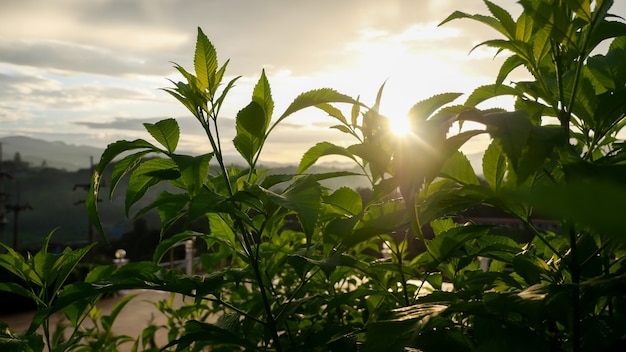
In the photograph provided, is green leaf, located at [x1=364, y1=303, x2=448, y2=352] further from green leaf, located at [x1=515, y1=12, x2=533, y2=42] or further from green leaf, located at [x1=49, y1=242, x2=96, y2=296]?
green leaf, located at [x1=49, y1=242, x2=96, y2=296]

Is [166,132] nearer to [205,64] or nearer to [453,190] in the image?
[205,64]

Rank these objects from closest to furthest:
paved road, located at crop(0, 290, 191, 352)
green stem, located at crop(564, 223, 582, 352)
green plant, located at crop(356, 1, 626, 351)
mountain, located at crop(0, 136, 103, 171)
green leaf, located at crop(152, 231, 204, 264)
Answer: green plant, located at crop(356, 1, 626, 351), green stem, located at crop(564, 223, 582, 352), green leaf, located at crop(152, 231, 204, 264), paved road, located at crop(0, 290, 191, 352), mountain, located at crop(0, 136, 103, 171)

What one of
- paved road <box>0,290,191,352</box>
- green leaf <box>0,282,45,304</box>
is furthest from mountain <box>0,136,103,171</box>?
green leaf <box>0,282,45,304</box>

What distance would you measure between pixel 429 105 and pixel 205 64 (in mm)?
415

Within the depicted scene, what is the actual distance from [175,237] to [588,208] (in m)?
0.76

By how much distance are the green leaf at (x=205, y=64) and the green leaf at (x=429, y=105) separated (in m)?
0.38

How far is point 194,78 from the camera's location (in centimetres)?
93

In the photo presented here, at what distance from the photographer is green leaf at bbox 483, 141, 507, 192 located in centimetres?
72

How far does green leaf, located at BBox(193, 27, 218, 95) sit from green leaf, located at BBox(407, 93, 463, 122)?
1.25ft

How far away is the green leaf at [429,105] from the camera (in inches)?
25.8

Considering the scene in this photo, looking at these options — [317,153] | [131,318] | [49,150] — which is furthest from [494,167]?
[49,150]

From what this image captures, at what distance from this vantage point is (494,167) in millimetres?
728

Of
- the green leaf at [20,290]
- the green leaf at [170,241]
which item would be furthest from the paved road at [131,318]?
the green leaf at [170,241]

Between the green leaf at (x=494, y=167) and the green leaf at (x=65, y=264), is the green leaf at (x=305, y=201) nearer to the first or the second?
the green leaf at (x=494, y=167)
